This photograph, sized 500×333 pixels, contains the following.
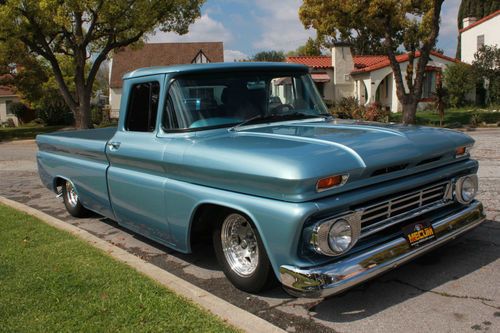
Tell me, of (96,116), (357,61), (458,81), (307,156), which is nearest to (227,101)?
(307,156)

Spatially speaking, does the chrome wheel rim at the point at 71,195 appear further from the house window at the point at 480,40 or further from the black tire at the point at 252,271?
the house window at the point at 480,40

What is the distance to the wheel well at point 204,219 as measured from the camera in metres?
4.16

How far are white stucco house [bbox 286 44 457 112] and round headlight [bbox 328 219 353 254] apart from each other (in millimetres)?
25806

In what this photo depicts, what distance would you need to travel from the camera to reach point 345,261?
342cm

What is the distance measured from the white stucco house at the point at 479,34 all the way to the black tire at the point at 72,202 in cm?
3038

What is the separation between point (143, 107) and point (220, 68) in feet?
3.04

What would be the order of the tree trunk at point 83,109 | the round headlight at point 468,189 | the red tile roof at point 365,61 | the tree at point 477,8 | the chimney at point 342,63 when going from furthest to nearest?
the tree at point 477,8
the red tile roof at point 365,61
the chimney at point 342,63
the tree trunk at point 83,109
the round headlight at point 468,189

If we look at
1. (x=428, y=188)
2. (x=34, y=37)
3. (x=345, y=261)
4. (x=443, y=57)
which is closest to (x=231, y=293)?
(x=345, y=261)

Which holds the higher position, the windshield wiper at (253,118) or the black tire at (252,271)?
the windshield wiper at (253,118)

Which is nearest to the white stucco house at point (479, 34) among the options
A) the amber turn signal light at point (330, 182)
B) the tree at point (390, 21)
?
the tree at point (390, 21)

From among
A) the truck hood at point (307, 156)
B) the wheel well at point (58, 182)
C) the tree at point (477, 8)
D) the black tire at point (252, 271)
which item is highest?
the tree at point (477, 8)

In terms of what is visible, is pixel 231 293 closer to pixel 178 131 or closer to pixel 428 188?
pixel 178 131

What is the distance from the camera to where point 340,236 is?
11.2ft

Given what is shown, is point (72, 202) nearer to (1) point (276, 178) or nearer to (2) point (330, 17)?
(1) point (276, 178)
